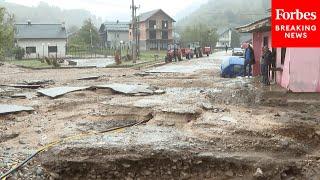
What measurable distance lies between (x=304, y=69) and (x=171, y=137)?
8.41 meters

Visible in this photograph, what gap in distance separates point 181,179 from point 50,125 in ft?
16.0

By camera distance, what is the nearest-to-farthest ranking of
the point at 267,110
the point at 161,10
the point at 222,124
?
the point at 222,124 → the point at 267,110 → the point at 161,10

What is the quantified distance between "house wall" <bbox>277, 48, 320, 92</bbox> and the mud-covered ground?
102 centimetres

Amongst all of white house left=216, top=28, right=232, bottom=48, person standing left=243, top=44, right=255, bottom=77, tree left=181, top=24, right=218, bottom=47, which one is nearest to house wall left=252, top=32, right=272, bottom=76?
person standing left=243, top=44, right=255, bottom=77

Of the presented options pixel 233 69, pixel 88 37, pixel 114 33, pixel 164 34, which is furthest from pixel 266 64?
pixel 114 33

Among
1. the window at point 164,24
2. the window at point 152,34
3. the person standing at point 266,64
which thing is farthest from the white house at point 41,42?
the person standing at point 266,64

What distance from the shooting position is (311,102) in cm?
1407

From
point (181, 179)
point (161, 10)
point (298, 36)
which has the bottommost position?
point (181, 179)

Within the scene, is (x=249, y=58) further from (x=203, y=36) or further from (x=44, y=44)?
(x=203, y=36)

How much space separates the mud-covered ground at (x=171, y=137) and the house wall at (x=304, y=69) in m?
1.02

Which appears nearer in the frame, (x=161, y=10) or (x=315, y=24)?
(x=315, y=24)

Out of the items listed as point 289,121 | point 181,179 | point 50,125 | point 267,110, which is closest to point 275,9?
point 181,179

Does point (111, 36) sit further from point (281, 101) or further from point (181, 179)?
point (181, 179)

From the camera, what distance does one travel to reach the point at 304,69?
16.3m
